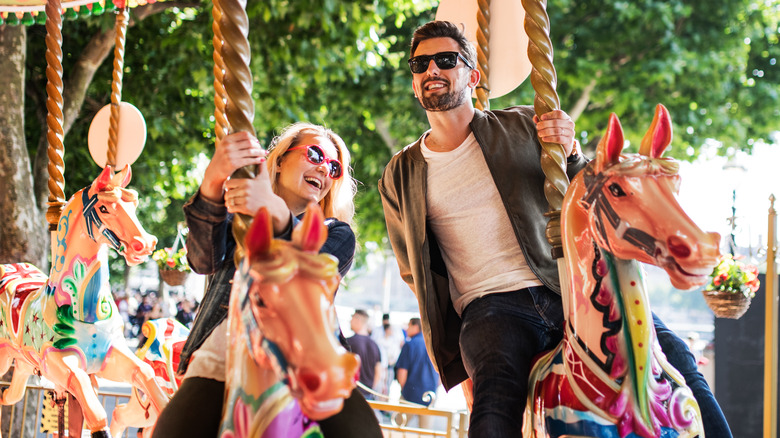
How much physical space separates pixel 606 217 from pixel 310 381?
107 centimetres

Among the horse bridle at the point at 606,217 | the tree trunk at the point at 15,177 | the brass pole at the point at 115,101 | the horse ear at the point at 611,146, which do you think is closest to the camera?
the horse bridle at the point at 606,217

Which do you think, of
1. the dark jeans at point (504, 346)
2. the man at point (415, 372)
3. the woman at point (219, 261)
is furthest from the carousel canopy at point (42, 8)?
the man at point (415, 372)

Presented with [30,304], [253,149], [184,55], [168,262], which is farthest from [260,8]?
[253,149]

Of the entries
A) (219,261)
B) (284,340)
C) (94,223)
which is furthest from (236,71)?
(94,223)

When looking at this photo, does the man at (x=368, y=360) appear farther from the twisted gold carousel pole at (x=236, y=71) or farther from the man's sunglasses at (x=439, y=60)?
the twisted gold carousel pole at (x=236, y=71)

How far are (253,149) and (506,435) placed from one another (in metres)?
1.18

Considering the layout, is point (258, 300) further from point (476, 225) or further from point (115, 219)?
point (115, 219)

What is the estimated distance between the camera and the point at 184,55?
8250 millimetres

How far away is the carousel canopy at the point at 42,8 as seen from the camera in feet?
17.4

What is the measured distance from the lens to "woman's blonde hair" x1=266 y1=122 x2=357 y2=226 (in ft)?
8.93

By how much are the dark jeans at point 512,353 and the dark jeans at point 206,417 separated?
42cm

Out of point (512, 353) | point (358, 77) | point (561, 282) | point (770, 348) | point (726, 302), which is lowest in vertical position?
point (770, 348)

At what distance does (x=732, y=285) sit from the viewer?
719 cm

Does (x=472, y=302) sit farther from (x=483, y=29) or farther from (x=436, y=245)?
(x=483, y=29)
